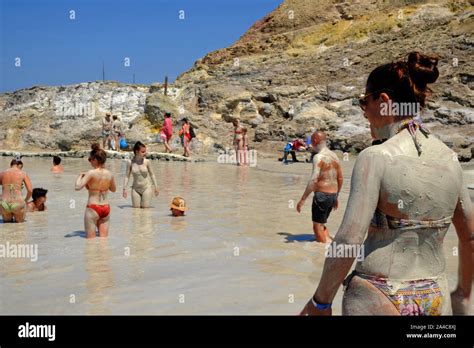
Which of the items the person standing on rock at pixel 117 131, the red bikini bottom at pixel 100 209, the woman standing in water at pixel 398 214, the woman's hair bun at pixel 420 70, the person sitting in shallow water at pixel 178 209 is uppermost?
the person standing on rock at pixel 117 131

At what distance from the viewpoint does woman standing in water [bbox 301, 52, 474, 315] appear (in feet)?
7.04

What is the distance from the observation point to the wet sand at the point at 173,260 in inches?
182

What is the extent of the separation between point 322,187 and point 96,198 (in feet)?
9.58

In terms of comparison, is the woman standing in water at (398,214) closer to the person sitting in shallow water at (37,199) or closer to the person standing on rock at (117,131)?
the person sitting in shallow water at (37,199)

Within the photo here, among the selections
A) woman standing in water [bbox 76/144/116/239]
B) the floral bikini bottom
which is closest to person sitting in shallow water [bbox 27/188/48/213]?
woman standing in water [bbox 76/144/116/239]

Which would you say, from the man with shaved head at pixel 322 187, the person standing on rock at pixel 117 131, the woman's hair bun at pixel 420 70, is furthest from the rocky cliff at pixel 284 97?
the woman's hair bun at pixel 420 70

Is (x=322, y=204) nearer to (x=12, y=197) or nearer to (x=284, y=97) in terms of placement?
(x=12, y=197)

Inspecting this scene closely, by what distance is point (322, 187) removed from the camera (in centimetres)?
691

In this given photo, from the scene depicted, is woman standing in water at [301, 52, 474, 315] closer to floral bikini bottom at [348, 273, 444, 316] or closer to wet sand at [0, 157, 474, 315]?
floral bikini bottom at [348, 273, 444, 316]

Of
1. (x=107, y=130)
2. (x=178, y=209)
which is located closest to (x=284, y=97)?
(x=107, y=130)

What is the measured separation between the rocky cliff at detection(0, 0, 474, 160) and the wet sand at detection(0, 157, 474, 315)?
10.3 metres
